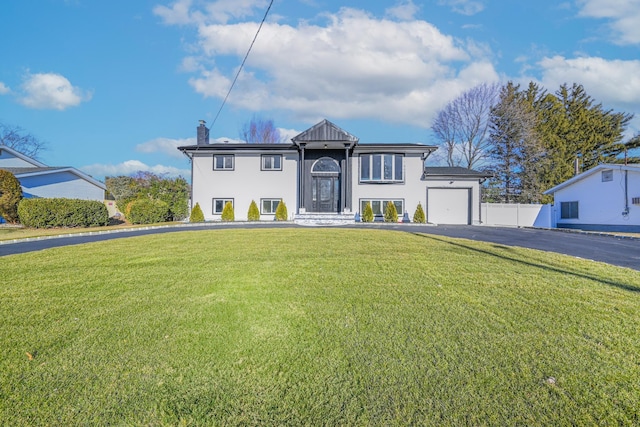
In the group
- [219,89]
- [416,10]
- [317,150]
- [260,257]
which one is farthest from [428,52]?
[260,257]

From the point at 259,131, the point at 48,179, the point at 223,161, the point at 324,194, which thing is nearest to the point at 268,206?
the point at 324,194

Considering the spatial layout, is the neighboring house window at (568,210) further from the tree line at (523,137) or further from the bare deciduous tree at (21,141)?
the bare deciduous tree at (21,141)

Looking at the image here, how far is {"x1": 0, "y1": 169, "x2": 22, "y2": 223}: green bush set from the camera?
16172 millimetres

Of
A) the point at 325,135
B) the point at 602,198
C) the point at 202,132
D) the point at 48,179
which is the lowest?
the point at 602,198

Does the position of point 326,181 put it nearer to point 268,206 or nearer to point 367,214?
point 367,214

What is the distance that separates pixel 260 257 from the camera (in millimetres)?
6707

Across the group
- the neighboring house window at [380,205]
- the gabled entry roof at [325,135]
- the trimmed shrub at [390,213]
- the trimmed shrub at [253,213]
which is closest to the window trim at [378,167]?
the neighboring house window at [380,205]

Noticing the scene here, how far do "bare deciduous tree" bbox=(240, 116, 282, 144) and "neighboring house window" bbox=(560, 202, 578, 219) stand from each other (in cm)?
2985

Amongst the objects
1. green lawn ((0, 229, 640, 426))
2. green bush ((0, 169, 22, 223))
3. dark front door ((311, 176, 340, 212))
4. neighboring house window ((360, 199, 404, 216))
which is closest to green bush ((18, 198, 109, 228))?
green bush ((0, 169, 22, 223))

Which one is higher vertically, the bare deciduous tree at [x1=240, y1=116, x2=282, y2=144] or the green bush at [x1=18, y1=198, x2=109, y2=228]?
the bare deciduous tree at [x1=240, y1=116, x2=282, y2=144]

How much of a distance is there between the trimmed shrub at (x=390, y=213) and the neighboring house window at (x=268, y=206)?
700 centimetres

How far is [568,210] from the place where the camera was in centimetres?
2116

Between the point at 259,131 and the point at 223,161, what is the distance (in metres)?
20.9

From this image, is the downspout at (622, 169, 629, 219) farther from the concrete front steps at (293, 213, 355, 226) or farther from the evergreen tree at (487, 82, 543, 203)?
the concrete front steps at (293, 213, 355, 226)
